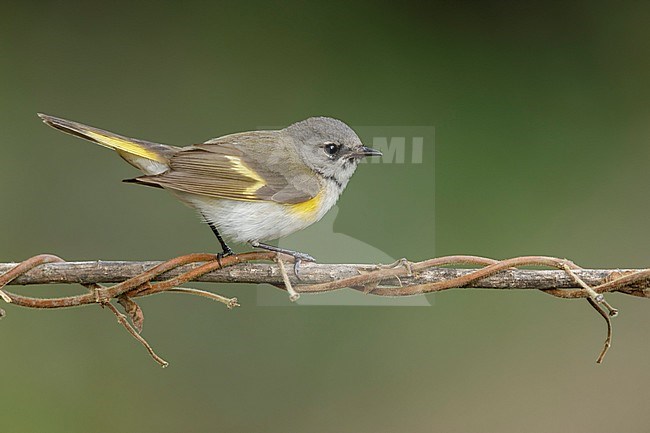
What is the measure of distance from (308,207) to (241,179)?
19 cm

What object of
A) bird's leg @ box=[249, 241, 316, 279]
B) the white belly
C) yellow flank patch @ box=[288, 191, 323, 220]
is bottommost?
bird's leg @ box=[249, 241, 316, 279]

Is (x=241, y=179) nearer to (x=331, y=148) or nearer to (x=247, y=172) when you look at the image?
(x=247, y=172)

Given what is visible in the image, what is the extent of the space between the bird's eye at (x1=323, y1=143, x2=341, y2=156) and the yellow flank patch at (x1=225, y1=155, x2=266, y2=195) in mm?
257

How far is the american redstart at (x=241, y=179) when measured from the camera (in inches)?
83.7

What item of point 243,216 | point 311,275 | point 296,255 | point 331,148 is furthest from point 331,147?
point 311,275

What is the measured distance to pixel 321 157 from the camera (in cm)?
239

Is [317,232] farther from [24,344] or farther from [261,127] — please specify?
[24,344]

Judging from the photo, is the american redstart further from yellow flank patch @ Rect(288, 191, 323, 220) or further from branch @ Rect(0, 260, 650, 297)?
branch @ Rect(0, 260, 650, 297)

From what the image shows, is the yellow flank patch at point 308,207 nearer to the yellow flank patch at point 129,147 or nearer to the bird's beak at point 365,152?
the bird's beak at point 365,152

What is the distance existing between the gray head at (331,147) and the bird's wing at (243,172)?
0.05 m

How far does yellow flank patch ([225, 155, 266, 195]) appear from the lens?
2.20 m

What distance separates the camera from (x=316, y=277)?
1883 mm

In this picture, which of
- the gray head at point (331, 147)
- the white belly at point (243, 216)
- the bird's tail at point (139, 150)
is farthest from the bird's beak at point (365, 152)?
the bird's tail at point (139, 150)

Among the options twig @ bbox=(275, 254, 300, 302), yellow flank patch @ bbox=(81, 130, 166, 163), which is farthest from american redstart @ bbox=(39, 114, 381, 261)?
twig @ bbox=(275, 254, 300, 302)
